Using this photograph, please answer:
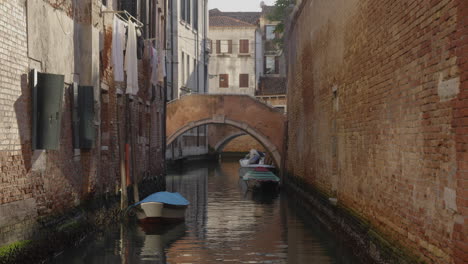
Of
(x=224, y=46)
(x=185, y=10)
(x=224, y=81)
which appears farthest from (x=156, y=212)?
(x=224, y=46)

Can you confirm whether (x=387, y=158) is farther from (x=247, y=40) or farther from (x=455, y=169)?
(x=247, y=40)

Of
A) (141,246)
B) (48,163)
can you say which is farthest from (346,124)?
(48,163)

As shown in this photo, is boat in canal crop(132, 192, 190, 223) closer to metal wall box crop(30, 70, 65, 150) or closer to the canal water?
the canal water

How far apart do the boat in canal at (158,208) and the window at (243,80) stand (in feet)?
113

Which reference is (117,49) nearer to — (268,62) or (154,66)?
(154,66)

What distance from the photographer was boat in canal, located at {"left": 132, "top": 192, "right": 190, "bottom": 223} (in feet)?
40.4

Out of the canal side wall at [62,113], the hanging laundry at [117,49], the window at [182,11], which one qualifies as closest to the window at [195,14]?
the window at [182,11]

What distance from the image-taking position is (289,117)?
22047 mm

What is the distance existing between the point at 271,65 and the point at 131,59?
1398 inches

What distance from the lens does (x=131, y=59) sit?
1408 cm

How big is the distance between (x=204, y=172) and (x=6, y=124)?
76.2ft

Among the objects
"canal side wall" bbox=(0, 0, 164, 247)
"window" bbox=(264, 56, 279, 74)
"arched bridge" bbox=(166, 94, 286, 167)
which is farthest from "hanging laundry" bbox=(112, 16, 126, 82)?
"window" bbox=(264, 56, 279, 74)

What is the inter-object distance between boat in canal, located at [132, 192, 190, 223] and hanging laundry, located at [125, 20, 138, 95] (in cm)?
268

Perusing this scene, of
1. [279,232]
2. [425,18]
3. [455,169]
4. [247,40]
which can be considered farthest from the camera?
[247,40]
